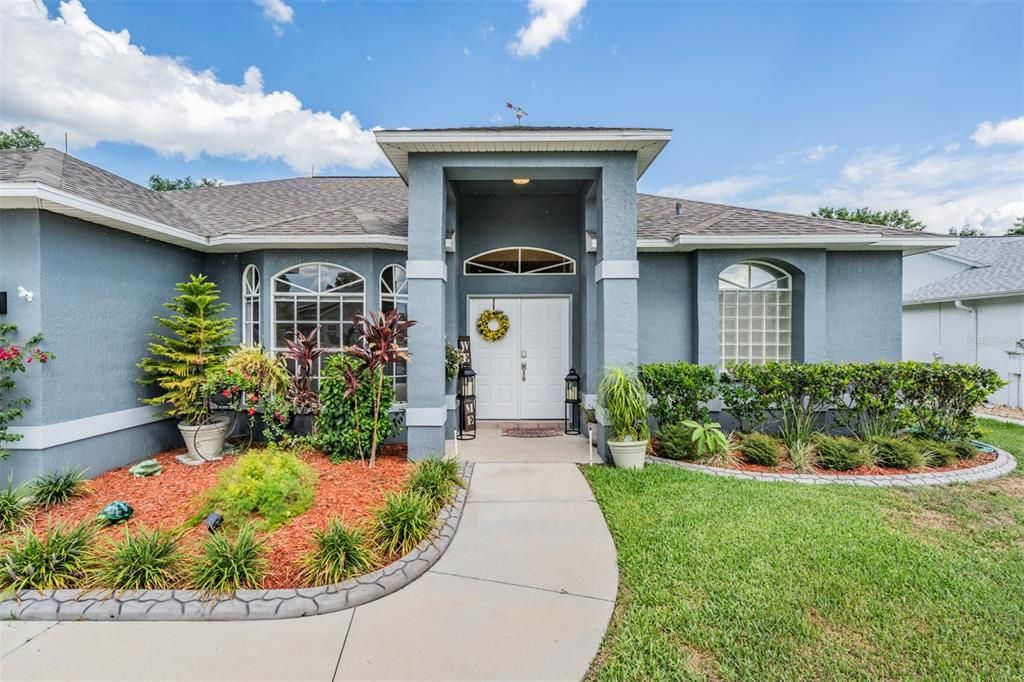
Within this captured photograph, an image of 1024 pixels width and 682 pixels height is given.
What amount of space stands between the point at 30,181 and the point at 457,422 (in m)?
5.89

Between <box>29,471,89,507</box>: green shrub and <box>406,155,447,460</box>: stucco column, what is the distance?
3579mm

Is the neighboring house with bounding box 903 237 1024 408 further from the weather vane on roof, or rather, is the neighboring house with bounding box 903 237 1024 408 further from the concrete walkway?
the concrete walkway

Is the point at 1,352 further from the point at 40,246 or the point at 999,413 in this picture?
the point at 999,413

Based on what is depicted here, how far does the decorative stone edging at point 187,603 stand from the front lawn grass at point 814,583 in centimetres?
173

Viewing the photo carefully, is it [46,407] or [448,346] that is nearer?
[46,407]

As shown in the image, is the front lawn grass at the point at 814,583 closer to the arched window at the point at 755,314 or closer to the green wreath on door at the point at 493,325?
the arched window at the point at 755,314

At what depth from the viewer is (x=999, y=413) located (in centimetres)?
977

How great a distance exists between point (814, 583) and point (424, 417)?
14.7ft

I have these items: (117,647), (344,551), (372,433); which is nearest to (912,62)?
(372,433)

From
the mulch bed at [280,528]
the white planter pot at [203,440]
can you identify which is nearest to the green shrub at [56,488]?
the mulch bed at [280,528]

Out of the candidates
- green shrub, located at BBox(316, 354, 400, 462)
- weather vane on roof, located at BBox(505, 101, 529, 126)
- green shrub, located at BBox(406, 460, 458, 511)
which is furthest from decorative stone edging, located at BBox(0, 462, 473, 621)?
weather vane on roof, located at BBox(505, 101, 529, 126)

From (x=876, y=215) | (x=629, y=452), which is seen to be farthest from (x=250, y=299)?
(x=876, y=215)

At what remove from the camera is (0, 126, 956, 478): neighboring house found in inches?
202

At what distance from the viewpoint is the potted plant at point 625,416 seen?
18.3ft
